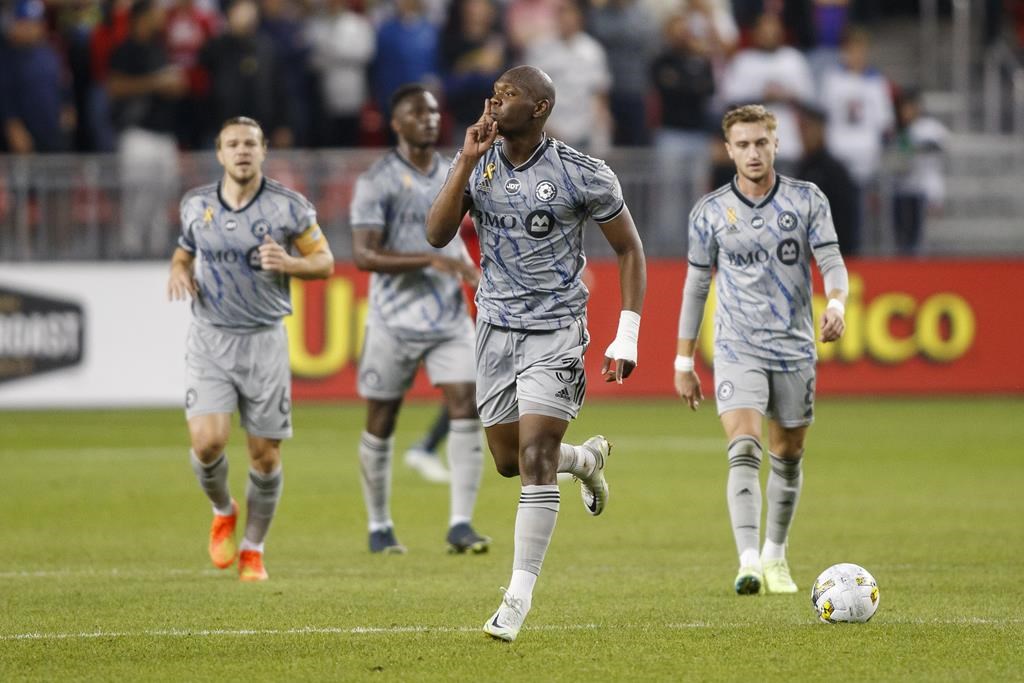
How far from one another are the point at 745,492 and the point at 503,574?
1415 mm

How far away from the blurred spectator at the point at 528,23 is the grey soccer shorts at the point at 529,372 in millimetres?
14278

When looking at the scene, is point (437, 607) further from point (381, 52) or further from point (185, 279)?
point (381, 52)

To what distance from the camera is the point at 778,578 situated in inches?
345

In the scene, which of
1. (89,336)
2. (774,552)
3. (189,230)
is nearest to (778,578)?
(774,552)

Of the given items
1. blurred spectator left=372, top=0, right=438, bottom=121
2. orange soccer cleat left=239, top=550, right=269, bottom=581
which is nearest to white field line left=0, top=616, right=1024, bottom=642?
orange soccer cleat left=239, top=550, right=269, bottom=581

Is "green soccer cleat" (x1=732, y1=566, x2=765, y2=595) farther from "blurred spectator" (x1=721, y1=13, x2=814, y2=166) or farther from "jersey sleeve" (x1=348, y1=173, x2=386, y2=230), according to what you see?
"blurred spectator" (x1=721, y1=13, x2=814, y2=166)

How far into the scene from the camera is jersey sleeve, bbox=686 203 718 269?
893 cm

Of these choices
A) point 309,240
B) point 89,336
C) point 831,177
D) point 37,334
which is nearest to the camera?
point 309,240

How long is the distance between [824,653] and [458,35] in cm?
1510

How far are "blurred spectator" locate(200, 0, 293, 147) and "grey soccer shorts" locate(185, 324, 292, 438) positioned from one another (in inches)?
430

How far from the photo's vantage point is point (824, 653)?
6.88 m

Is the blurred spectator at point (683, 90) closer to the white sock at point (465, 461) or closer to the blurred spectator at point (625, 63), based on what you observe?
the blurred spectator at point (625, 63)

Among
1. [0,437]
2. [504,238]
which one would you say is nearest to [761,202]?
[504,238]

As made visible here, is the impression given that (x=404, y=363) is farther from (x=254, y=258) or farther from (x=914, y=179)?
(x=914, y=179)
